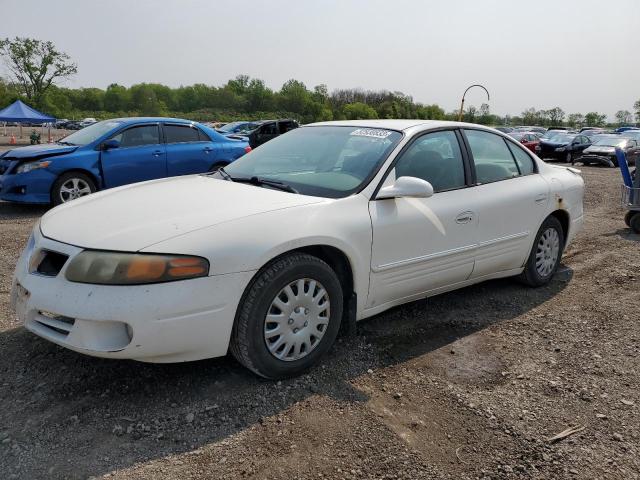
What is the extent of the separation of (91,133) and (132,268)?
6.71m

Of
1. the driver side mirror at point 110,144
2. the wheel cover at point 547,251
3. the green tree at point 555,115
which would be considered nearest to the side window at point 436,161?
the wheel cover at point 547,251

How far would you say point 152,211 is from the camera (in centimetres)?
308

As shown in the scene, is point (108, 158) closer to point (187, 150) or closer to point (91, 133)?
point (91, 133)

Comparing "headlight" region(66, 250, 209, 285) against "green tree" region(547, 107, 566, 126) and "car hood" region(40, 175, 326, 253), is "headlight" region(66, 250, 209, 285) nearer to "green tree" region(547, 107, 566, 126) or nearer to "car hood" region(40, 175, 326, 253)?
"car hood" region(40, 175, 326, 253)

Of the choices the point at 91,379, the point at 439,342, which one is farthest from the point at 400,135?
the point at 91,379

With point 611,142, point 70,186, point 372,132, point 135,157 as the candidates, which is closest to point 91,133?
point 135,157

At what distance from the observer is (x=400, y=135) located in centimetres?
381

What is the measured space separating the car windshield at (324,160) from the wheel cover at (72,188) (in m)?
4.63

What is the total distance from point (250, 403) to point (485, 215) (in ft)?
7.41

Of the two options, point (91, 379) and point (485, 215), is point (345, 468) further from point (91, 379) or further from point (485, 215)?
point (485, 215)

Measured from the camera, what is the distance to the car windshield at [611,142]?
21.0 meters

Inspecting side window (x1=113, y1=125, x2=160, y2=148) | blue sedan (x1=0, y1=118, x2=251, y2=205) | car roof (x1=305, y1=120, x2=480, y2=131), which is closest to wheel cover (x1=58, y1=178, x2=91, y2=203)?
blue sedan (x1=0, y1=118, x2=251, y2=205)

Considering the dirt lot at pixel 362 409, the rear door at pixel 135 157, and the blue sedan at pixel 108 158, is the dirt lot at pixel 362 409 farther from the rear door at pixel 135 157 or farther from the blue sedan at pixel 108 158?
the rear door at pixel 135 157

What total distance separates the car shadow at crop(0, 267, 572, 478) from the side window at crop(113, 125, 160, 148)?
17.2 ft
